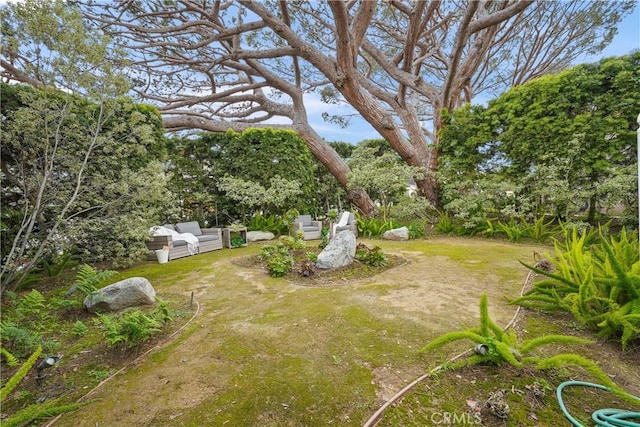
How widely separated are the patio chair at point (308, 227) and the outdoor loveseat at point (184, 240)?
1.86m

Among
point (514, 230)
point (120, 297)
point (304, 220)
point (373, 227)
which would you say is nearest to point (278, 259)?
point (120, 297)

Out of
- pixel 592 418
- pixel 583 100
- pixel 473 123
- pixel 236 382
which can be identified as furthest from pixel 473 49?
pixel 236 382

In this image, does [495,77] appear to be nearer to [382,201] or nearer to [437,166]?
[437,166]

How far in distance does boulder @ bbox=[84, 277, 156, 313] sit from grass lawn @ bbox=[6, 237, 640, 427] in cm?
42

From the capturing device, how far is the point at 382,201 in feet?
26.4

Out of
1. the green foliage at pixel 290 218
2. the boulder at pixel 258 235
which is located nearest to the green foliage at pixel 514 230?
the green foliage at pixel 290 218

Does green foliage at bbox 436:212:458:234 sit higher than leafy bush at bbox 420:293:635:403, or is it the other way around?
green foliage at bbox 436:212:458:234

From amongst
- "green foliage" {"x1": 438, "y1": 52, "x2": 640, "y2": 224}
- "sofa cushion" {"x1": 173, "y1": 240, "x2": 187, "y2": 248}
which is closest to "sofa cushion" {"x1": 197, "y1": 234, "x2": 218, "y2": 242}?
"sofa cushion" {"x1": 173, "y1": 240, "x2": 187, "y2": 248}

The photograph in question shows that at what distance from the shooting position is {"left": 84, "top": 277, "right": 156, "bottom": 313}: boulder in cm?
274

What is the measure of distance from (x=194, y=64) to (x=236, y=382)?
356 inches

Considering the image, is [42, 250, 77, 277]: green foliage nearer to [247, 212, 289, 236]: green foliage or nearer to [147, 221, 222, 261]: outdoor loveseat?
[147, 221, 222, 261]: outdoor loveseat

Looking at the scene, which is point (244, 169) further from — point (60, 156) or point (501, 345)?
point (501, 345)

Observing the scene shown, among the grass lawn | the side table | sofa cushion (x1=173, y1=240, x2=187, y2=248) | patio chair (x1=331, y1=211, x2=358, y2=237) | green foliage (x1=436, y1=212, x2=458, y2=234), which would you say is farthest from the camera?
green foliage (x1=436, y1=212, x2=458, y2=234)

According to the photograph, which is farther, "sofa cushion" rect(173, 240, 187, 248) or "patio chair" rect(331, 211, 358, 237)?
"patio chair" rect(331, 211, 358, 237)
